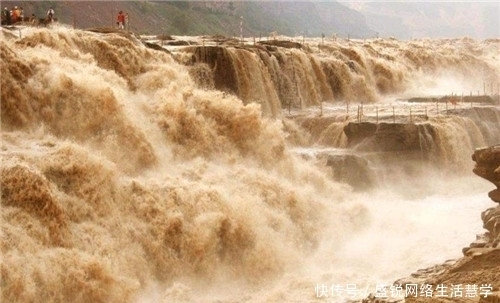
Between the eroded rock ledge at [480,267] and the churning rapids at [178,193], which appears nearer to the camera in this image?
the eroded rock ledge at [480,267]

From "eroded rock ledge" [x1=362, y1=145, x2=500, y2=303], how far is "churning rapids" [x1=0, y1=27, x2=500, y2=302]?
1.24 metres

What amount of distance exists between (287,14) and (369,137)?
3909 inches

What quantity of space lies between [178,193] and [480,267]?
5.55 metres

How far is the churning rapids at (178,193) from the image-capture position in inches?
375

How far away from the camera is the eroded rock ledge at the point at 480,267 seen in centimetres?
618

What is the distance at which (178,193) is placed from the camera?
457 inches

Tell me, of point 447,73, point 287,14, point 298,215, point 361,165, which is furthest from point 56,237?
point 287,14

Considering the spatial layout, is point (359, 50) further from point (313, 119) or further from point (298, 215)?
point (298, 215)

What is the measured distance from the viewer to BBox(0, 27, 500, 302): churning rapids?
9523 mm

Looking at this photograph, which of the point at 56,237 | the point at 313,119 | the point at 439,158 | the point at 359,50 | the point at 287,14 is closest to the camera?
the point at 56,237

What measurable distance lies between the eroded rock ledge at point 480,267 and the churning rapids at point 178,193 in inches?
48.7

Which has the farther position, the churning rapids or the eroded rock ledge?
the churning rapids

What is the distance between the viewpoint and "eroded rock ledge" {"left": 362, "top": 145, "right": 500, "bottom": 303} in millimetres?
6184

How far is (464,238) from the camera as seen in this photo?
12.8m
